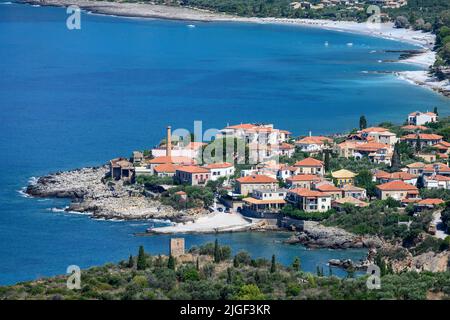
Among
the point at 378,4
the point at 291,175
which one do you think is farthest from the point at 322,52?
the point at 291,175

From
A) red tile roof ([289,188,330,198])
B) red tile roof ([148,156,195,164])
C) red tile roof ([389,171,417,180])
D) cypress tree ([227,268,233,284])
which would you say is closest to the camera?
cypress tree ([227,268,233,284])

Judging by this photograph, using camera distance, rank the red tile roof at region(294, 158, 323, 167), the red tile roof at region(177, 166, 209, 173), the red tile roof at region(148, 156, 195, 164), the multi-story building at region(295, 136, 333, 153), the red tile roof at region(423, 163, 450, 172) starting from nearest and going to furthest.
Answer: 1. the red tile roof at region(423, 163, 450, 172)
2. the red tile roof at region(177, 166, 209, 173)
3. the red tile roof at region(294, 158, 323, 167)
4. the red tile roof at region(148, 156, 195, 164)
5. the multi-story building at region(295, 136, 333, 153)

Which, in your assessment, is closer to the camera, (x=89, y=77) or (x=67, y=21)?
(x=89, y=77)

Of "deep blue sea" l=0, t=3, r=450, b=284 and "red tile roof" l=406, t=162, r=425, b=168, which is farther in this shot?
"red tile roof" l=406, t=162, r=425, b=168

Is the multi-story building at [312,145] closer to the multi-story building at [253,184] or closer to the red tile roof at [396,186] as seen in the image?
the multi-story building at [253,184]

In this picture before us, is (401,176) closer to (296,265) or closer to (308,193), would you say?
(308,193)

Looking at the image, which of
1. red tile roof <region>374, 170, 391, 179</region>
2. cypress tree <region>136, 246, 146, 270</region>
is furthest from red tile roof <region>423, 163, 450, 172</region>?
cypress tree <region>136, 246, 146, 270</region>

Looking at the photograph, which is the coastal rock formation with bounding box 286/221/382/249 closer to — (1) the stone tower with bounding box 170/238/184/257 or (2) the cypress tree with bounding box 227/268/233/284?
(1) the stone tower with bounding box 170/238/184/257
